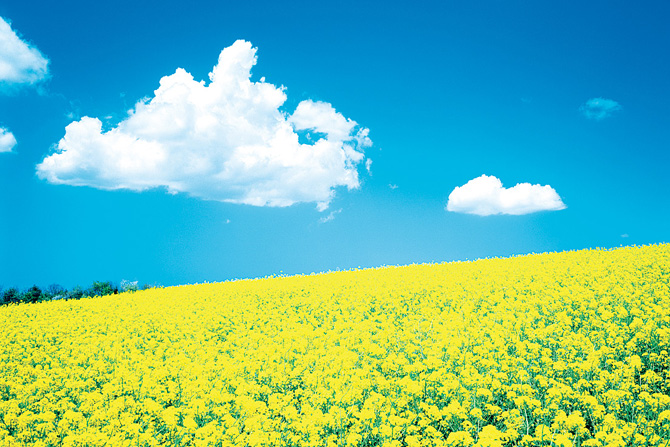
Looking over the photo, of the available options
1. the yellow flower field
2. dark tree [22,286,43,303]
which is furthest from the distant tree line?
the yellow flower field

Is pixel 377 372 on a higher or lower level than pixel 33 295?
lower

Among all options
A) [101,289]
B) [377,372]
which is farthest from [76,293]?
[377,372]

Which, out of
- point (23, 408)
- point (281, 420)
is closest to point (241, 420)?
point (281, 420)

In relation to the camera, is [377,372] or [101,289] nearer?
[377,372]

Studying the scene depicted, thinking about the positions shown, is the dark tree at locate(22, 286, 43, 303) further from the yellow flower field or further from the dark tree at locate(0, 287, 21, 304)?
the yellow flower field

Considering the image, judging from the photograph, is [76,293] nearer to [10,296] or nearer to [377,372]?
[10,296]

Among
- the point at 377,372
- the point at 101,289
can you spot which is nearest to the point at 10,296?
the point at 101,289

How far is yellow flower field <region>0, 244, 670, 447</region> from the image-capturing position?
21.3ft

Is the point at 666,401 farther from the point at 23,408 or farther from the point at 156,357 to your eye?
the point at 23,408

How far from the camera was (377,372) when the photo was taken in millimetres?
8391

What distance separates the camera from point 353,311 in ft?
49.1

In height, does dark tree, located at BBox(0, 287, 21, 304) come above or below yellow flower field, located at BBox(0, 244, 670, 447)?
above

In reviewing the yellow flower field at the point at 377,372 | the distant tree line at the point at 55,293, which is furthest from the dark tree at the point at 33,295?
the yellow flower field at the point at 377,372

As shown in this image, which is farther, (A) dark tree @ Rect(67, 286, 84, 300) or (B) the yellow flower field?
(A) dark tree @ Rect(67, 286, 84, 300)
